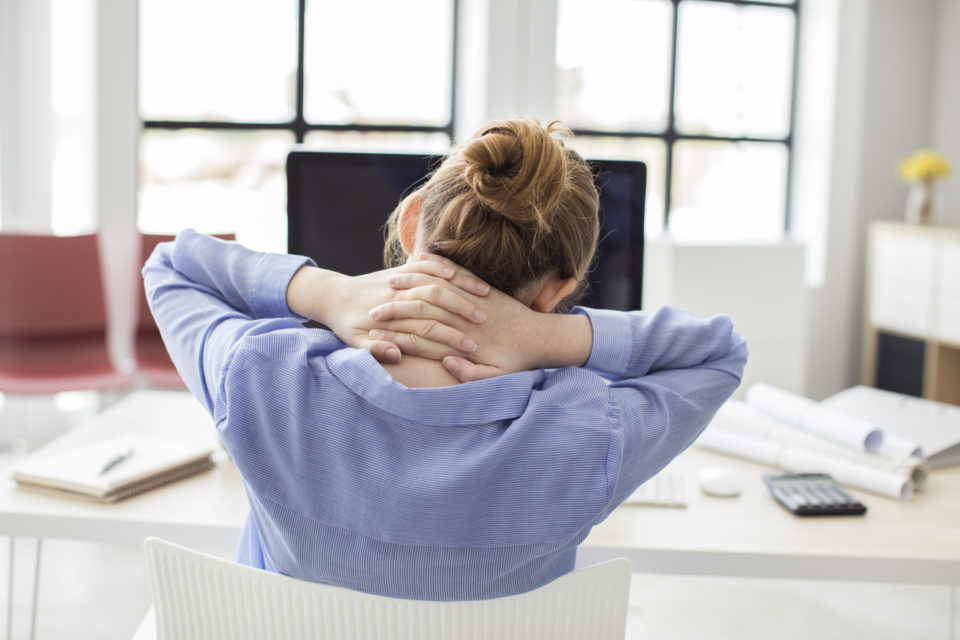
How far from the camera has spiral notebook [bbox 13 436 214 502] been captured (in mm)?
1441

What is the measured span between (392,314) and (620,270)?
0.86 m

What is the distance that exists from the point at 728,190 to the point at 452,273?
446 cm

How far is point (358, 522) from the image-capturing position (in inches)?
34.6

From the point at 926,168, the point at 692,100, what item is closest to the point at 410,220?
the point at 926,168

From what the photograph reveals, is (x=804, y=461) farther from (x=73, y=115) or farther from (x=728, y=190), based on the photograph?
(x=728, y=190)

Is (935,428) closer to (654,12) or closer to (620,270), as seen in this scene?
(620,270)

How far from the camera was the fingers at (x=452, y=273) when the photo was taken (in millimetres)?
935

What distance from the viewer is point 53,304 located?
11.9 feet

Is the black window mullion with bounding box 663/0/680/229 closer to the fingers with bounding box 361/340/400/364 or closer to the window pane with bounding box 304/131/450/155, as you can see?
the window pane with bounding box 304/131/450/155

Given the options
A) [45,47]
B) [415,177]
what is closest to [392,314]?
[415,177]

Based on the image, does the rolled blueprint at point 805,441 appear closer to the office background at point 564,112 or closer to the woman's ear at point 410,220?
the woman's ear at point 410,220

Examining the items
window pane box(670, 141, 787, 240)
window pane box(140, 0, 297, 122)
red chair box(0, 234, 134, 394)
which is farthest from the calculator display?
window pane box(670, 141, 787, 240)

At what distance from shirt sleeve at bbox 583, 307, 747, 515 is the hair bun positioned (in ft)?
0.67

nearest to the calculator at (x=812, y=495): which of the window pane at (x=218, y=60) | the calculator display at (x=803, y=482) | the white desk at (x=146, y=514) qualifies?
the calculator display at (x=803, y=482)
